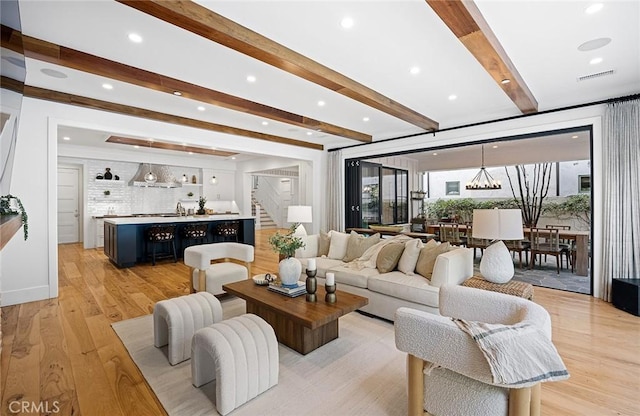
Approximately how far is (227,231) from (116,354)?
494cm

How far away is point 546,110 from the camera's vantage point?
14.7 ft

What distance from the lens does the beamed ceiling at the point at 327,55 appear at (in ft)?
7.54

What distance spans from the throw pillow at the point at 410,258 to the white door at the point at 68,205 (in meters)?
9.64

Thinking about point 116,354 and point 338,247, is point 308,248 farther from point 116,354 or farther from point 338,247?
point 116,354

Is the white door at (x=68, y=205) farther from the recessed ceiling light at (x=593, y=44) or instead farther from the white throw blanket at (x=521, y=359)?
the recessed ceiling light at (x=593, y=44)

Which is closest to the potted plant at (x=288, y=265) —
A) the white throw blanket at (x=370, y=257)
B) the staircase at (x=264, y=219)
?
the white throw blanket at (x=370, y=257)

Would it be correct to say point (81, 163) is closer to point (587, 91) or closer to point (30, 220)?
point (30, 220)

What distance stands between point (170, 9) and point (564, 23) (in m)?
3.19

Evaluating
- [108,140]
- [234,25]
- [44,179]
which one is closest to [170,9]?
[234,25]

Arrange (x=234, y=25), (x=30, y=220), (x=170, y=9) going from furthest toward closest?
(x=30, y=220) < (x=234, y=25) < (x=170, y=9)

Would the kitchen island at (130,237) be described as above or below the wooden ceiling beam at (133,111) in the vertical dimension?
below

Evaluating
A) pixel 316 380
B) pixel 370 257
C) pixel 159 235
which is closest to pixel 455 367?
pixel 316 380

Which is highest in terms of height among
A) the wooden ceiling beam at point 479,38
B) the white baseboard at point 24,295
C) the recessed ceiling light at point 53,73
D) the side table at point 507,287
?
the recessed ceiling light at point 53,73

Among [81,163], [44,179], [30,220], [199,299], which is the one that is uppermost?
[81,163]
